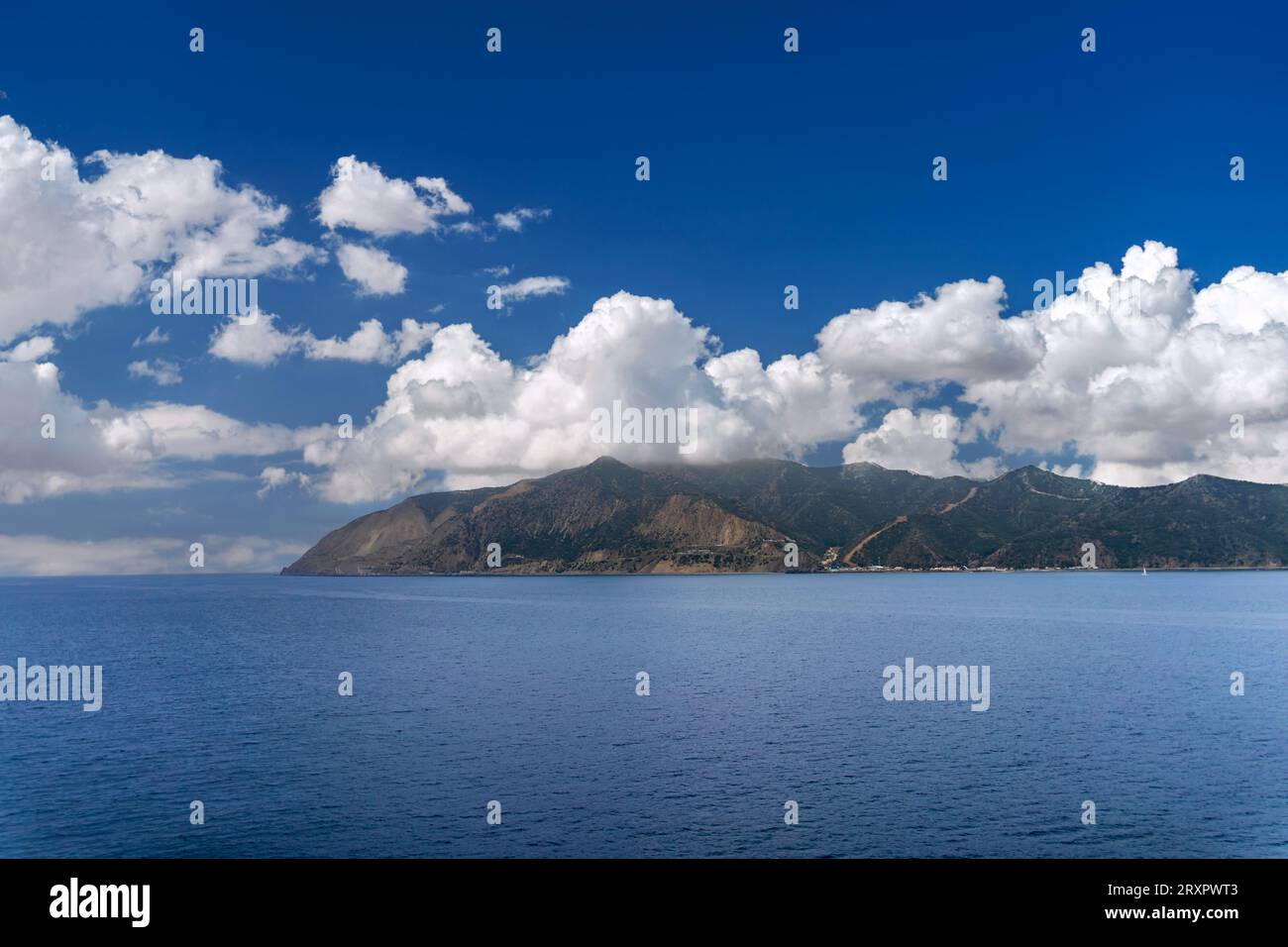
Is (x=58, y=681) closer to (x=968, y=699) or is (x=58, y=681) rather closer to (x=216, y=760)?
(x=216, y=760)

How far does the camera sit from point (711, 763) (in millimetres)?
70562

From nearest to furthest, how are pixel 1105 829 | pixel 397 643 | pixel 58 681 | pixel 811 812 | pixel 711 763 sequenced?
1. pixel 1105 829
2. pixel 811 812
3. pixel 711 763
4. pixel 58 681
5. pixel 397 643

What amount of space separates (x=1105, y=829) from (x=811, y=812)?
18783 mm

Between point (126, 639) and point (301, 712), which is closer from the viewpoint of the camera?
point (301, 712)

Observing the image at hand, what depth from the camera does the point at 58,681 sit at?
121000 mm

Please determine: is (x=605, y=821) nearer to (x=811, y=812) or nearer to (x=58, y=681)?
(x=811, y=812)
